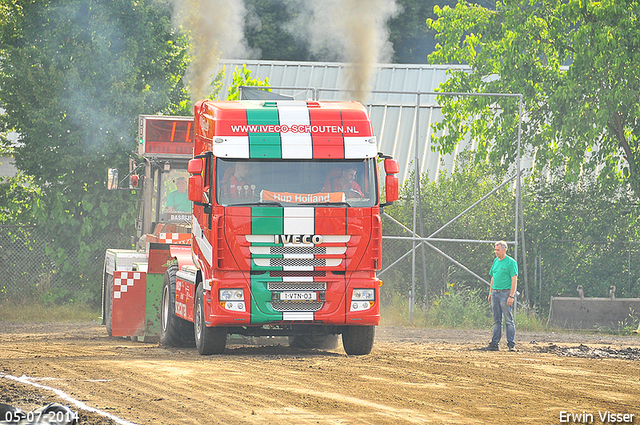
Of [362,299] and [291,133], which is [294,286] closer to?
[362,299]

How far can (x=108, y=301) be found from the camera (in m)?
16.9

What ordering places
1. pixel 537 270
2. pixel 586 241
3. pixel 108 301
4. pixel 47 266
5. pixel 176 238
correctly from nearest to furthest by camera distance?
pixel 176 238, pixel 108 301, pixel 586 241, pixel 537 270, pixel 47 266

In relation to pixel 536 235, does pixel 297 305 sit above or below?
below

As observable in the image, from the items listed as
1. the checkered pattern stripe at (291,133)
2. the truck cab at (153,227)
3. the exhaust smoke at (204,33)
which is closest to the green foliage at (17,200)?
the exhaust smoke at (204,33)

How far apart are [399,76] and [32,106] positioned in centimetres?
1790

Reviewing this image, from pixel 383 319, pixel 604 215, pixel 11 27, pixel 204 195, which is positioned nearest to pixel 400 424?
pixel 204 195

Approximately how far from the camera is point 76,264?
22.0 m

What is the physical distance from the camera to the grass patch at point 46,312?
814 inches

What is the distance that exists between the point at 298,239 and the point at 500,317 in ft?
15.6

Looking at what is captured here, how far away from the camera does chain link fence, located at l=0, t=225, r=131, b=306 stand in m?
21.6

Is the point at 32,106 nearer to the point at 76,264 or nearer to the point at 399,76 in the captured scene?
the point at 76,264

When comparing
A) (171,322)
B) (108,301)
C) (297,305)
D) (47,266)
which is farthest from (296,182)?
(47,266)

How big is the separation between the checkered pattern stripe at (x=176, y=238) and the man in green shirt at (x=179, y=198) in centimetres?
65

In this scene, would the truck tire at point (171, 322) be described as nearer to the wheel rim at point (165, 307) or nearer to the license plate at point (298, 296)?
the wheel rim at point (165, 307)
